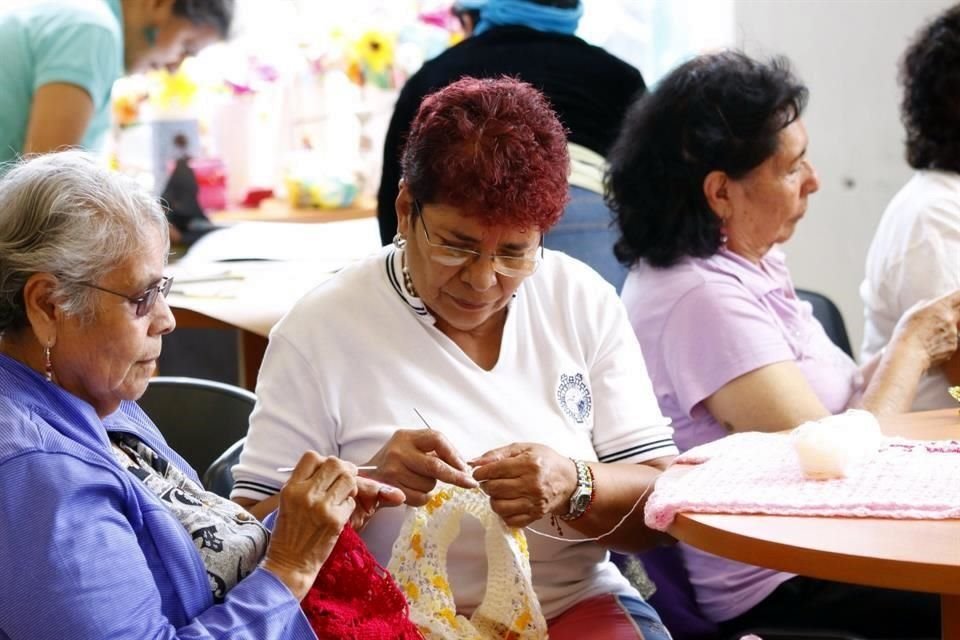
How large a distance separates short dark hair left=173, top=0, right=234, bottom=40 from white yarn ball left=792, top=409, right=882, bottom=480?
6.92 feet

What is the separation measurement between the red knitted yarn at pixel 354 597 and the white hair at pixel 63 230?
45 centimetres

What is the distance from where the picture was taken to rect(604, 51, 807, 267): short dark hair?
2.49 m

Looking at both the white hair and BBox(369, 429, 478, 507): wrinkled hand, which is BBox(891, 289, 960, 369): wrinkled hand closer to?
BBox(369, 429, 478, 507): wrinkled hand

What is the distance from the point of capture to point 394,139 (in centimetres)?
321

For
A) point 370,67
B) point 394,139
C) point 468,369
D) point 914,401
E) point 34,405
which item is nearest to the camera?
point 34,405

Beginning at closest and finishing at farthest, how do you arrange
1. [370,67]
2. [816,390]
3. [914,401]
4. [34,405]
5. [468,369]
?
[34,405] < [468,369] < [816,390] < [914,401] < [370,67]

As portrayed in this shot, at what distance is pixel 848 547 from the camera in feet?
5.29

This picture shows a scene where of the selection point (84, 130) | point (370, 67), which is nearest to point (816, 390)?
point (84, 130)

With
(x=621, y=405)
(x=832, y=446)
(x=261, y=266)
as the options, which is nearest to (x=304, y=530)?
(x=621, y=405)

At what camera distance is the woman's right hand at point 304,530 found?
1.66 metres

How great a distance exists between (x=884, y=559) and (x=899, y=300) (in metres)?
1.45

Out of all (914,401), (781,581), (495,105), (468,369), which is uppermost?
(495,105)

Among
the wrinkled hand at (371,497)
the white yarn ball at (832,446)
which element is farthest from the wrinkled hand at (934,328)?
the wrinkled hand at (371,497)

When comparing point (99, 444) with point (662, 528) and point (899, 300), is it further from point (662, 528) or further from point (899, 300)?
point (899, 300)
